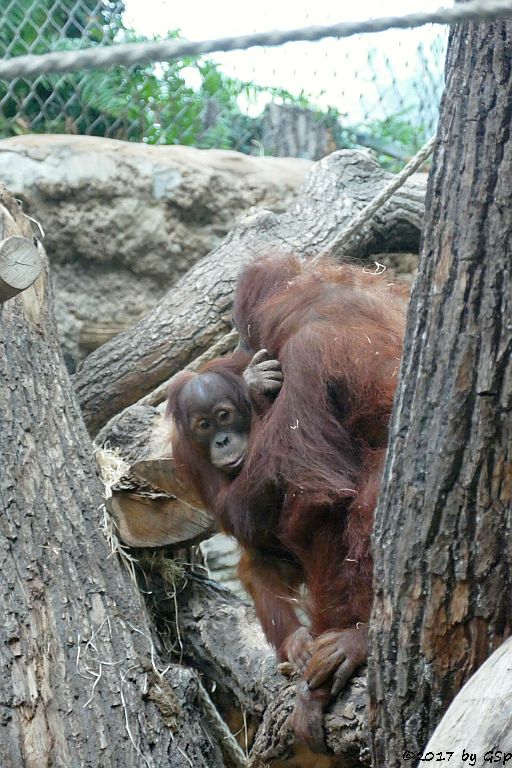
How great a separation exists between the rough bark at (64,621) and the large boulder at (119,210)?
2108 mm

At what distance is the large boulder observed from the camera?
5.51m

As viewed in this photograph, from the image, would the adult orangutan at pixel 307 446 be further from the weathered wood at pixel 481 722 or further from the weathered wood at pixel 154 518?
the weathered wood at pixel 481 722

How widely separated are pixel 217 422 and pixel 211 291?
4.81ft

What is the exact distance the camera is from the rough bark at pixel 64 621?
2746mm

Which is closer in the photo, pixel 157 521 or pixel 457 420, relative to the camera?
pixel 457 420

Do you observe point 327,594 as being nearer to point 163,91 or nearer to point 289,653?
point 289,653

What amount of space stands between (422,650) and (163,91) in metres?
4.85

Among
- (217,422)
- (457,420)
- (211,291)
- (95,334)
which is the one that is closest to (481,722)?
(457,420)

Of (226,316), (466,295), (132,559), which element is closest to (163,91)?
(226,316)

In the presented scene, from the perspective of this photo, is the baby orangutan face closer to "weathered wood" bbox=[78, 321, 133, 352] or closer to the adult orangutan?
the adult orangutan

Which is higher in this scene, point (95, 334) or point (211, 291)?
point (211, 291)

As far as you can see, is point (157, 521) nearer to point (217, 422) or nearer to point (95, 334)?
point (217, 422)

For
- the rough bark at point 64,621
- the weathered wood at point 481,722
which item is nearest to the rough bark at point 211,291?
the rough bark at point 64,621

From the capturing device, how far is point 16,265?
8.95 feet
